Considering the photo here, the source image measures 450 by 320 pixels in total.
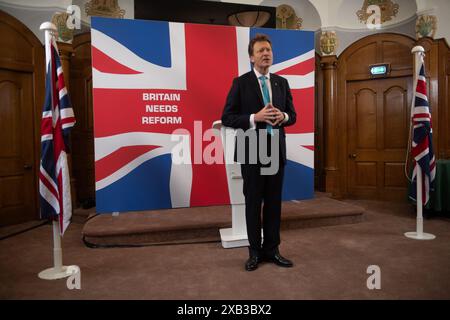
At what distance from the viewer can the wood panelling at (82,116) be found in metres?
4.87

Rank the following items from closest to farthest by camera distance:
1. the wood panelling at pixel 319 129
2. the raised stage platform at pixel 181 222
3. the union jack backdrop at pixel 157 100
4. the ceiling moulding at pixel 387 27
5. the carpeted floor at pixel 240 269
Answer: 1. the carpeted floor at pixel 240 269
2. the raised stage platform at pixel 181 222
3. the union jack backdrop at pixel 157 100
4. the ceiling moulding at pixel 387 27
5. the wood panelling at pixel 319 129

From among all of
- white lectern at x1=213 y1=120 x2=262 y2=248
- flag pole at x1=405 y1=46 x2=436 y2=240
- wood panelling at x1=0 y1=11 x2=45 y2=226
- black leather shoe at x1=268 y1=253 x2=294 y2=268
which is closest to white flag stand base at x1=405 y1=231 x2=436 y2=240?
flag pole at x1=405 y1=46 x2=436 y2=240

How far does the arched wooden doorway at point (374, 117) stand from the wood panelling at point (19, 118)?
4.28 meters

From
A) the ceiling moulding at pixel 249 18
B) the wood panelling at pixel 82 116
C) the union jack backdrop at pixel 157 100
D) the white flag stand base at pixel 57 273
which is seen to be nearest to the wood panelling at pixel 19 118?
the wood panelling at pixel 82 116

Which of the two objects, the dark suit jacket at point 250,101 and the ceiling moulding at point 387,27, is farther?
the ceiling moulding at point 387,27

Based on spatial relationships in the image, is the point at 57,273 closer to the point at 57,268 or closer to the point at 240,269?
the point at 57,268

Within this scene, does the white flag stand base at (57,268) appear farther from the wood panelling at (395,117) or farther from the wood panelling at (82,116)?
the wood panelling at (395,117)

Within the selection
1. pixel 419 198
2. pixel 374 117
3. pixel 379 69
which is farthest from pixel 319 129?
pixel 419 198

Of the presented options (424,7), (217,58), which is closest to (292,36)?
(217,58)

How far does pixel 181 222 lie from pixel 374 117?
3595 millimetres

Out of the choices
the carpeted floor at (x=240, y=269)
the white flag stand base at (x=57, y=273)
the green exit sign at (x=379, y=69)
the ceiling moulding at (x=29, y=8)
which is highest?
the ceiling moulding at (x=29, y=8)

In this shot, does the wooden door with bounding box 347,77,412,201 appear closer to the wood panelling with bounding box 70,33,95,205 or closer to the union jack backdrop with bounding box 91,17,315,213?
the union jack backdrop with bounding box 91,17,315,213

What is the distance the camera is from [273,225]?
2.53 metres

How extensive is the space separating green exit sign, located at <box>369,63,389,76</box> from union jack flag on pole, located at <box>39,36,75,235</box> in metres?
4.45
